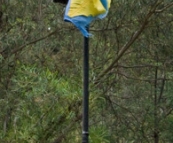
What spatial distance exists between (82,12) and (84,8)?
23 mm

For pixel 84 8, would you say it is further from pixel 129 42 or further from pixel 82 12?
pixel 129 42

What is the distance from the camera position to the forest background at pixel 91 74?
3.24m

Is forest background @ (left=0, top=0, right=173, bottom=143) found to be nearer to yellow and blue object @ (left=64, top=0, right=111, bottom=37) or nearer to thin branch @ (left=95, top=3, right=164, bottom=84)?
thin branch @ (left=95, top=3, right=164, bottom=84)

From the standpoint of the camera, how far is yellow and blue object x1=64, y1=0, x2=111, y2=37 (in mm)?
2119

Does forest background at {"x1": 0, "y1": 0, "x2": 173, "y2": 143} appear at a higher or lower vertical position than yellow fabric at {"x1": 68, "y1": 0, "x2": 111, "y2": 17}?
lower

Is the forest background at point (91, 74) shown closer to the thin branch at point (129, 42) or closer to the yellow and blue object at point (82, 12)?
the thin branch at point (129, 42)

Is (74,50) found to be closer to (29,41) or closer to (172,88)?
(29,41)

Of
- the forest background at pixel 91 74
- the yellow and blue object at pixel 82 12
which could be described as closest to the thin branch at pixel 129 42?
the forest background at pixel 91 74

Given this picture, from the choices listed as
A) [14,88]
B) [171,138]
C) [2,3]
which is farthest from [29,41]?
[171,138]

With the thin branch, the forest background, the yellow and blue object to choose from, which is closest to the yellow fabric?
the yellow and blue object

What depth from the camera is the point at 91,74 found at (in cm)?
379

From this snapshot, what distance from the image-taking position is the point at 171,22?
14.0ft

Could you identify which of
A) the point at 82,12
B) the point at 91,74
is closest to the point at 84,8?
the point at 82,12

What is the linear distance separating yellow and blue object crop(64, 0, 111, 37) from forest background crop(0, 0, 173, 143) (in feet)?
3.39
